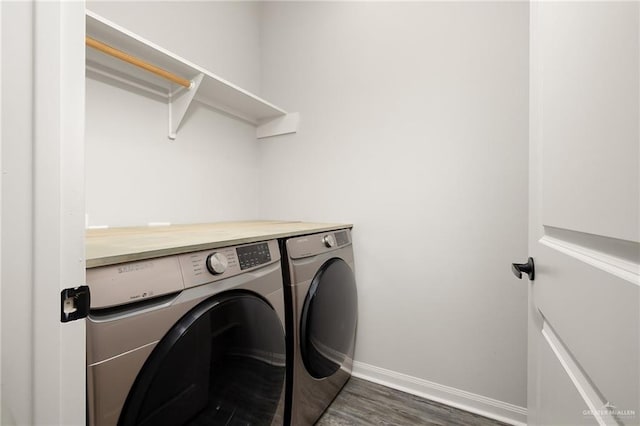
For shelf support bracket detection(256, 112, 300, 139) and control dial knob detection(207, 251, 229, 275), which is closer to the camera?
control dial knob detection(207, 251, 229, 275)

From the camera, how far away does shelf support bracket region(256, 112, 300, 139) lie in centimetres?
194

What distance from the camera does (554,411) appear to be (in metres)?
0.60

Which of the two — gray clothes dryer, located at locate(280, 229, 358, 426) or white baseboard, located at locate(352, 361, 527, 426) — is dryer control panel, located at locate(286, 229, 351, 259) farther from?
white baseboard, located at locate(352, 361, 527, 426)

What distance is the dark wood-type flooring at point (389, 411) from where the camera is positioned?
1.30m

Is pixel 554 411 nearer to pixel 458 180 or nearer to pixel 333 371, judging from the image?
pixel 333 371

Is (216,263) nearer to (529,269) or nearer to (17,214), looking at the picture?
(17,214)

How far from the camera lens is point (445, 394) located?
1.45m

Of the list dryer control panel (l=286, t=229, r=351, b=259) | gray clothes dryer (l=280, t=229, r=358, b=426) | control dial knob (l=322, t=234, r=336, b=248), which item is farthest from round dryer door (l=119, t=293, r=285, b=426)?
control dial knob (l=322, t=234, r=336, b=248)

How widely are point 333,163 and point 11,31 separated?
1.51 m

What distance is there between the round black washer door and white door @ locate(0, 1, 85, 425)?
30.8 inches

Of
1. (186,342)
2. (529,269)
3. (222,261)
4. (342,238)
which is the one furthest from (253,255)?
(529,269)

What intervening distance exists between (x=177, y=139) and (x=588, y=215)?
178 cm

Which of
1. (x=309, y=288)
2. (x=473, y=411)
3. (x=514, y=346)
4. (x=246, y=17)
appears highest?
(x=246, y=17)

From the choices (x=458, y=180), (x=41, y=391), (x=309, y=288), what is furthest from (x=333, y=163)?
(x=41, y=391)
